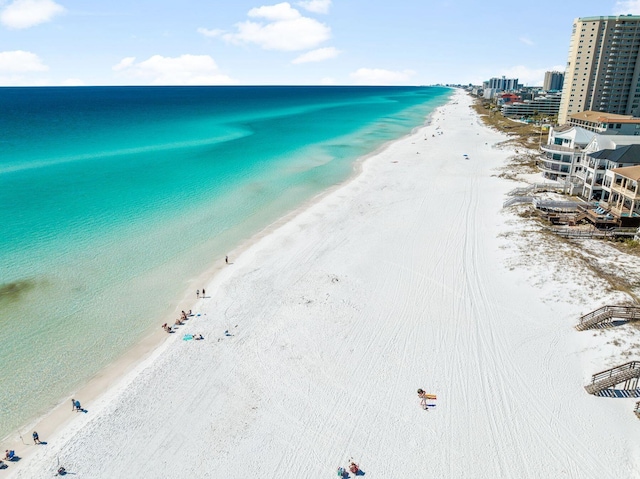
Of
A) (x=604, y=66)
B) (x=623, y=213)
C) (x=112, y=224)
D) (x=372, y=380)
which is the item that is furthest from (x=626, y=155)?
(x=604, y=66)

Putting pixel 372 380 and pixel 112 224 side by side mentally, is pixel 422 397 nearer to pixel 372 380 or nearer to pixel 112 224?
pixel 372 380

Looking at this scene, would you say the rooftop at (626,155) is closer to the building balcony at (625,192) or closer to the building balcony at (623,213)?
the building balcony at (625,192)

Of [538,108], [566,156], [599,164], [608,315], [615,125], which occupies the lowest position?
[608,315]

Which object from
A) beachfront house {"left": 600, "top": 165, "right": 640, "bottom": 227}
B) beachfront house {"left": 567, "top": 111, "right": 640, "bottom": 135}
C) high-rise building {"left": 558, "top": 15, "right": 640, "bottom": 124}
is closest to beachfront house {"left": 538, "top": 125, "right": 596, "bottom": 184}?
beachfront house {"left": 600, "top": 165, "right": 640, "bottom": 227}

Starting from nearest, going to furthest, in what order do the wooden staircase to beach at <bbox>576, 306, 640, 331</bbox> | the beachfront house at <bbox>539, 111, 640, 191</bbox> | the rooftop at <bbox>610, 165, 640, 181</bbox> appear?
the wooden staircase to beach at <bbox>576, 306, 640, 331</bbox> → the rooftop at <bbox>610, 165, 640, 181</bbox> → the beachfront house at <bbox>539, 111, 640, 191</bbox>

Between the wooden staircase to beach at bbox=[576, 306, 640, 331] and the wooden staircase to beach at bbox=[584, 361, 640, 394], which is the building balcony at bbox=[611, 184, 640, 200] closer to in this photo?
the wooden staircase to beach at bbox=[576, 306, 640, 331]

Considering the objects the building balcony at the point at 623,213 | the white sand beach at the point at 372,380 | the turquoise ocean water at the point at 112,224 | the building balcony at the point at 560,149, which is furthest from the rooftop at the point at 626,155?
the turquoise ocean water at the point at 112,224

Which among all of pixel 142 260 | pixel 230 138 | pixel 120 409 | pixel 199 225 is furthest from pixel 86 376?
pixel 230 138
